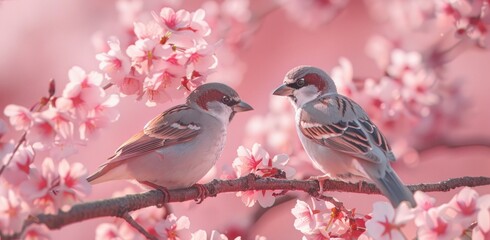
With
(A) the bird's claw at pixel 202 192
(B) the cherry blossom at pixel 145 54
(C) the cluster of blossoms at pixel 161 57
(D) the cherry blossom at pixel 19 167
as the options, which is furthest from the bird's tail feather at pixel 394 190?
(D) the cherry blossom at pixel 19 167

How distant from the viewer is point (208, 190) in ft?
7.80

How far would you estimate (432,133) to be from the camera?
443 centimetres

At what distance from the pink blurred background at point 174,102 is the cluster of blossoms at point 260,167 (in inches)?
87.0

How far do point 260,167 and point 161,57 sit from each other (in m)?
0.49

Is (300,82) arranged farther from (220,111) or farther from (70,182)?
(70,182)

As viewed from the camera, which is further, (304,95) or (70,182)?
(304,95)

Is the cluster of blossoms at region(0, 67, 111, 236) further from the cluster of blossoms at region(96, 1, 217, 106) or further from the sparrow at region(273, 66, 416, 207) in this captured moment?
the sparrow at region(273, 66, 416, 207)

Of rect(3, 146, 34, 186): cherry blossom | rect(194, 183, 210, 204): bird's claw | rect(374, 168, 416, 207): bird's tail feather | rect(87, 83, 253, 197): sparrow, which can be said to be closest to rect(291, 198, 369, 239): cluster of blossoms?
rect(374, 168, 416, 207): bird's tail feather

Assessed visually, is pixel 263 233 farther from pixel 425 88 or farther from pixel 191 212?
pixel 425 88

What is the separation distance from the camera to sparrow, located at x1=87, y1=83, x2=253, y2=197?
2568 mm

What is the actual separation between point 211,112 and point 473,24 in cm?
129

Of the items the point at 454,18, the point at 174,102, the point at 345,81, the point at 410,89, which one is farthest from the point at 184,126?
the point at 174,102

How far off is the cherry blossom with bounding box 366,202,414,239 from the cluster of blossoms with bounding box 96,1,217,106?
2.42ft

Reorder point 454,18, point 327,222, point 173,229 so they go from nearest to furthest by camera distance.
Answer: point 173,229, point 327,222, point 454,18
